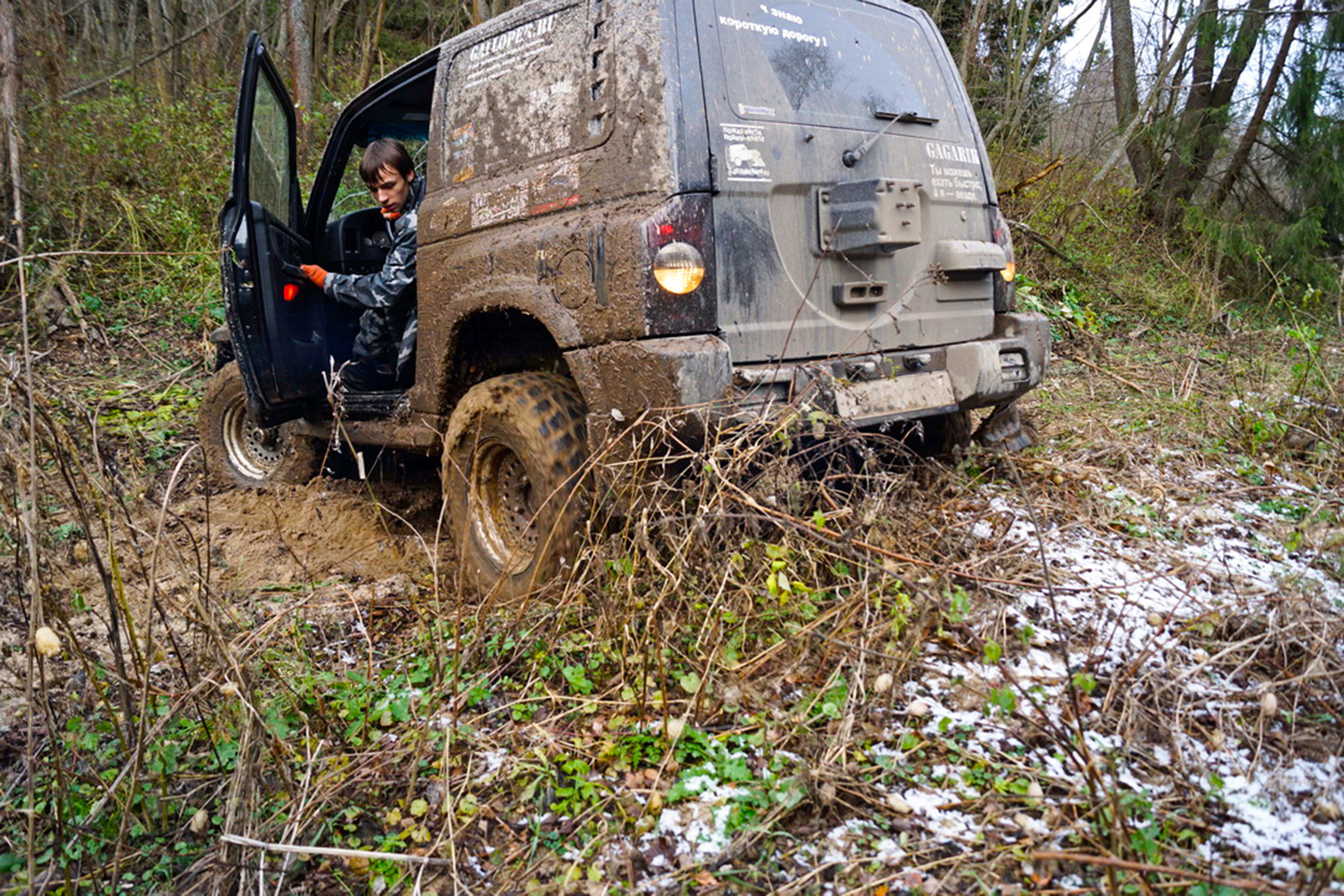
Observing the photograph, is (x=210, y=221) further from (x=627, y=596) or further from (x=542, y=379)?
(x=627, y=596)

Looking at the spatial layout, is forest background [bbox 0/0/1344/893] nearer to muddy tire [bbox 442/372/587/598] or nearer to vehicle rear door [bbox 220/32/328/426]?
muddy tire [bbox 442/372/587/598]

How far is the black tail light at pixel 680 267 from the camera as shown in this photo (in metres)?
2.77

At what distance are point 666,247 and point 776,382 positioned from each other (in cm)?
57

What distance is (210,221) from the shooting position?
27.8ft

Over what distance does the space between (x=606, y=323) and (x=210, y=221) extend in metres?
7.18

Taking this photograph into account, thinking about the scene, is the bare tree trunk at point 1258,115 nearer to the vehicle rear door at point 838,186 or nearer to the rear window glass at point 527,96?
the vehicle rear door at point 838,186

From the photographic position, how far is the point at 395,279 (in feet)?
12.8

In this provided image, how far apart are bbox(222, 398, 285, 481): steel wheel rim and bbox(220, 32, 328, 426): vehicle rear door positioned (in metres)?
0.86

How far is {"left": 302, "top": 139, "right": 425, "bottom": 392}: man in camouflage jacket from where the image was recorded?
3930 millimetres

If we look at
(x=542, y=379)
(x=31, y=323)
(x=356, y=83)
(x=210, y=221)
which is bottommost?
(x=542, y=379)

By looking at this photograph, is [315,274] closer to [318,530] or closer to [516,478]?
[318,530]

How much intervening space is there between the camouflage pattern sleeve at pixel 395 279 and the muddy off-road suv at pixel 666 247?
28cm

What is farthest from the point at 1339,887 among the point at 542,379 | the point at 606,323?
the point at 542,379

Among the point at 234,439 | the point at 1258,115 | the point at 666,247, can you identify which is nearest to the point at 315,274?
the point at 234,439
